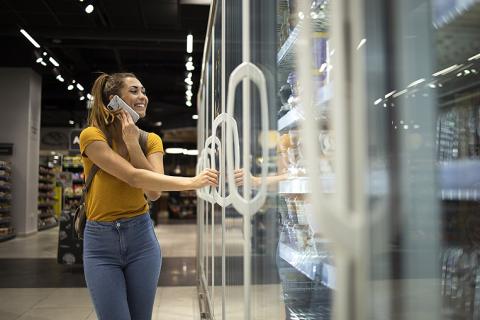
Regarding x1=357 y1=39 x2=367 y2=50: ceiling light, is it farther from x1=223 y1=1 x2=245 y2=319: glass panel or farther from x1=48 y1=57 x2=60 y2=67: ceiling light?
x1=48 y1=57 x2=60 y2=67: ceiling light

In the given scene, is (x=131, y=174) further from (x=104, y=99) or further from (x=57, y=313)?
(x=57, y=313)

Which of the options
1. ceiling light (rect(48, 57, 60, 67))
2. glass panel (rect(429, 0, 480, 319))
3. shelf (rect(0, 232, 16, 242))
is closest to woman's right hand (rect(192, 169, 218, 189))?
glass panel (rect(429, 0, 480, 319))

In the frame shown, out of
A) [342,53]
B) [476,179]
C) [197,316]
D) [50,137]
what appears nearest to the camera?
[342,53]

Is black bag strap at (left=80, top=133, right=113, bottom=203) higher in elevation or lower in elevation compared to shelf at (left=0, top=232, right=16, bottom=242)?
higher

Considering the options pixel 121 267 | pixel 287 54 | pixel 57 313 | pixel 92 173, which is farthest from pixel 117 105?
pixel 57 313

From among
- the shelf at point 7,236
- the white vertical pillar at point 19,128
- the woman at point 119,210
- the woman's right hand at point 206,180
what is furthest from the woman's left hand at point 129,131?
the white vertical pillar at point 19,128

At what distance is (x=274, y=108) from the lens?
51.1 inches

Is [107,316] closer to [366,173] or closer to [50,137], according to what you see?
[366,173]

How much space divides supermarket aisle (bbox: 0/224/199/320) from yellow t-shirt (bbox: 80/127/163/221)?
2.43 meters

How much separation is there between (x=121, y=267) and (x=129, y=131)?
0.52m

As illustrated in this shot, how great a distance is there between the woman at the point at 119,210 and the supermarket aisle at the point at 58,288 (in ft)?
7.66

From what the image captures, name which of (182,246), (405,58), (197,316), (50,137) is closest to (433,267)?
(405,58)

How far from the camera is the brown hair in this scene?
1.92 meters

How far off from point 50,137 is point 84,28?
9.67 meters
